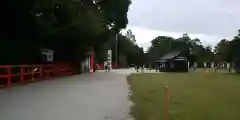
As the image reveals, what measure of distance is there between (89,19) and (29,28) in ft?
45.0

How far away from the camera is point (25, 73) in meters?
27.8

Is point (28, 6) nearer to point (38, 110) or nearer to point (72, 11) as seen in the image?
point (72, 11)

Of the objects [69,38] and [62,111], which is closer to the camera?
[62,111]

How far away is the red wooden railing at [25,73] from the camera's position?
23578 millimetres

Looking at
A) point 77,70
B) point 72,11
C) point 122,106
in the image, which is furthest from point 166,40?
point 122,106

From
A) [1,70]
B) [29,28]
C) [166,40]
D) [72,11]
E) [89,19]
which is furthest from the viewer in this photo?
[166,40]

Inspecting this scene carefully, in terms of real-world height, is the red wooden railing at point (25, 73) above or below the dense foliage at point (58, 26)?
below

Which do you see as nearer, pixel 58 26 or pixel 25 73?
pixel 25 73

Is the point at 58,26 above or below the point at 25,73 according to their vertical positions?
above

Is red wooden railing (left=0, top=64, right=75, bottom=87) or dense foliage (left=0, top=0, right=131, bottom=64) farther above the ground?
Answer: dense foliage (left=0, top=0, right=131, bottom=64)

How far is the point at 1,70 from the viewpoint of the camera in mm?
24094

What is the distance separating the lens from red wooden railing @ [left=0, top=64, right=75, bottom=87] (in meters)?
23.6

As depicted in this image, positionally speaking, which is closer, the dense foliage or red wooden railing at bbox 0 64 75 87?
red wooden railing at bbox 0 64 75 87

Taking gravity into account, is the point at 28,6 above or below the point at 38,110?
above
